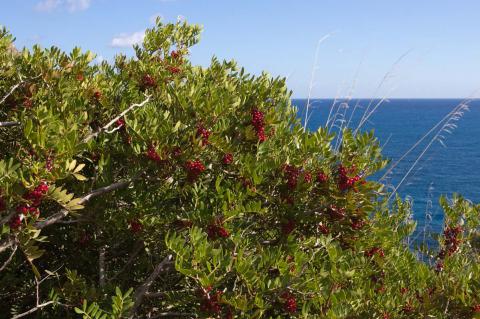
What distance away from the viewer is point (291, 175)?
305 cm

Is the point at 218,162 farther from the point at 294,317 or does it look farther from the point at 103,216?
the point at 294,317

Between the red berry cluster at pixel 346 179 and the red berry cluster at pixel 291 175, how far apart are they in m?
0.27

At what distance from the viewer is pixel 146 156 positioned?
113 inches

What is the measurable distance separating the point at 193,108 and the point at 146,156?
42 centimetres

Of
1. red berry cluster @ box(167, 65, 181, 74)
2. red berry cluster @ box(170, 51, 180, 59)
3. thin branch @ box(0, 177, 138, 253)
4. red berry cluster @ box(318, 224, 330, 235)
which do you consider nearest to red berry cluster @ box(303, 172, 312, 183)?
red berry cluster @ box(318, 224, 330, 235)

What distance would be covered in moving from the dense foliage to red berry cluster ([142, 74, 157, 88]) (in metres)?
0.03

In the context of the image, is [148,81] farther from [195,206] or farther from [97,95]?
[195,206]

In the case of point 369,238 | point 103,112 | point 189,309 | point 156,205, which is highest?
point 103,112

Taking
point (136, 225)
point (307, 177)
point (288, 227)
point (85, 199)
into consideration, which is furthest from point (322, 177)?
point (85, 199)

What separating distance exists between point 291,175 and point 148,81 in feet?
5.15

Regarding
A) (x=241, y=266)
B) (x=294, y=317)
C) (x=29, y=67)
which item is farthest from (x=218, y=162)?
(x=29, y=67)

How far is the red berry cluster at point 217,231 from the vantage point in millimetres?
2789

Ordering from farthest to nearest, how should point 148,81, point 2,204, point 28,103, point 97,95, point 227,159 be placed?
point 148,81
point 97,95
point 28,103
point 227,159
point 2,204

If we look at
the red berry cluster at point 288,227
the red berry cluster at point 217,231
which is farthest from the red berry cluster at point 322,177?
the red berry cluster at point 217,231
